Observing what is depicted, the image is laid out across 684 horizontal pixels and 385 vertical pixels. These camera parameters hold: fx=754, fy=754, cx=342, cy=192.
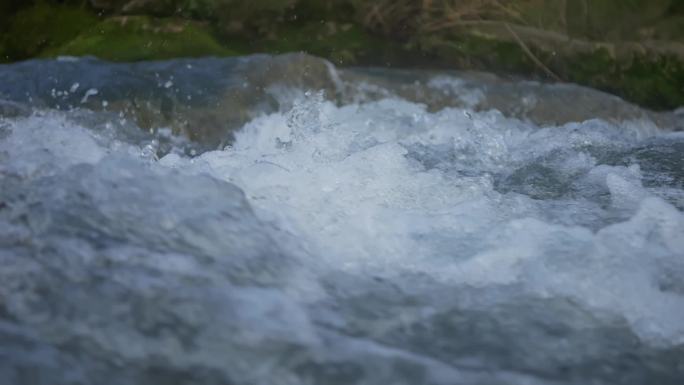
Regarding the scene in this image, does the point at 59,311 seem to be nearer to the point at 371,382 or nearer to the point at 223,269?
the point at 223,269

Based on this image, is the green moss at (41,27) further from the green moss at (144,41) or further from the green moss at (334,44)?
the green moss at (334,44)

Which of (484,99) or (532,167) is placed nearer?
(532,167)

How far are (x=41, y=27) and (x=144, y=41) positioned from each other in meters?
0.94

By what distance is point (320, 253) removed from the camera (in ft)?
8.87

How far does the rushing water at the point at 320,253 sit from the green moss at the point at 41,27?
1584 millimetres

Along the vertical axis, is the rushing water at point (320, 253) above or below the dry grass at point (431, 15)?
below

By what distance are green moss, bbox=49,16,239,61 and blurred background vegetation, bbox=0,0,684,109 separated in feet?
0.04

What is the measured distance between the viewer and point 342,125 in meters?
4.50

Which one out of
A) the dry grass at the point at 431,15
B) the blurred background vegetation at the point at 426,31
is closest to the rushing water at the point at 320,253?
the blurred background vegetation at the point at 426,31

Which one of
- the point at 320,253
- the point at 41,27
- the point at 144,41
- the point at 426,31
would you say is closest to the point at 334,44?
the point at 426,31

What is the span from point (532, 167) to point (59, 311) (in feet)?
8.71

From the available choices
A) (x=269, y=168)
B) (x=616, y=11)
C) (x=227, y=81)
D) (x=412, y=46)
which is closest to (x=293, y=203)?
(x=269, y=168)

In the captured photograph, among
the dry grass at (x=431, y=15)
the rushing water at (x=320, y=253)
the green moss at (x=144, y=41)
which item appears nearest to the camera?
the rushing water at (x=320, y=253)

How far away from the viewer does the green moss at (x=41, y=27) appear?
5.90 metres
